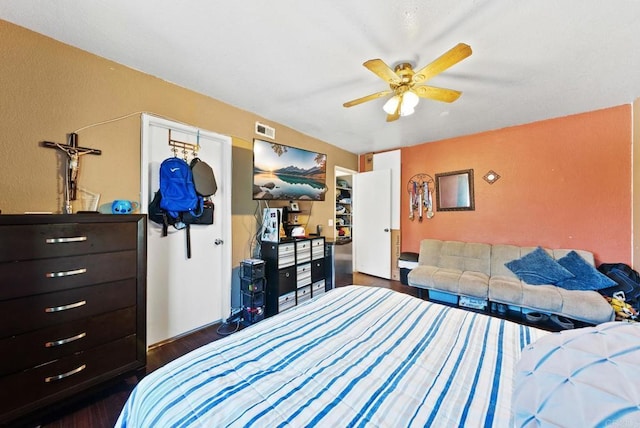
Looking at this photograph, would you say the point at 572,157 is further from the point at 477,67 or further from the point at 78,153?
the point at 78,153

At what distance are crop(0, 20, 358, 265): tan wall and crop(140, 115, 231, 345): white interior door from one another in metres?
0.13

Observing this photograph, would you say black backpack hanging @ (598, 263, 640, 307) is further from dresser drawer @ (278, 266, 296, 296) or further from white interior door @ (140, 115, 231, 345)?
white interior door @ (140, 115, 231, 345)

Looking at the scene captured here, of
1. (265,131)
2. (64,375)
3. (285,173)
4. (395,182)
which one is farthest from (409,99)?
(64,375)

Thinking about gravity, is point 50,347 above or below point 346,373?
below

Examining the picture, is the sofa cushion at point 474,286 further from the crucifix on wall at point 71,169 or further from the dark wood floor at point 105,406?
the crucifix on wall at point 71,169

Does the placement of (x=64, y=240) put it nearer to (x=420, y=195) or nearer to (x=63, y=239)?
(x=63, y=239)

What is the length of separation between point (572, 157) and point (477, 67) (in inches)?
82.9

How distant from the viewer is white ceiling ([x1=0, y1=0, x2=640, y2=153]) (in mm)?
1388

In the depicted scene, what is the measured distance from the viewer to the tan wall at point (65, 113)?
1505 mm

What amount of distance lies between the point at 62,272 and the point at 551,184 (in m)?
4.85

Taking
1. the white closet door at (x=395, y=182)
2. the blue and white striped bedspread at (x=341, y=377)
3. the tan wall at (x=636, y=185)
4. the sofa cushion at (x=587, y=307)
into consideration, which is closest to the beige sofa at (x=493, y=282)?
the sofa cushion at (x=587, y=307)

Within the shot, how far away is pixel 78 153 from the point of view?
1.71 metres

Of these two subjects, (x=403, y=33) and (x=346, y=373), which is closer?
(x=346, y=373)

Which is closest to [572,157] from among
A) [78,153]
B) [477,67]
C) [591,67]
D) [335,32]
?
[591,67]
